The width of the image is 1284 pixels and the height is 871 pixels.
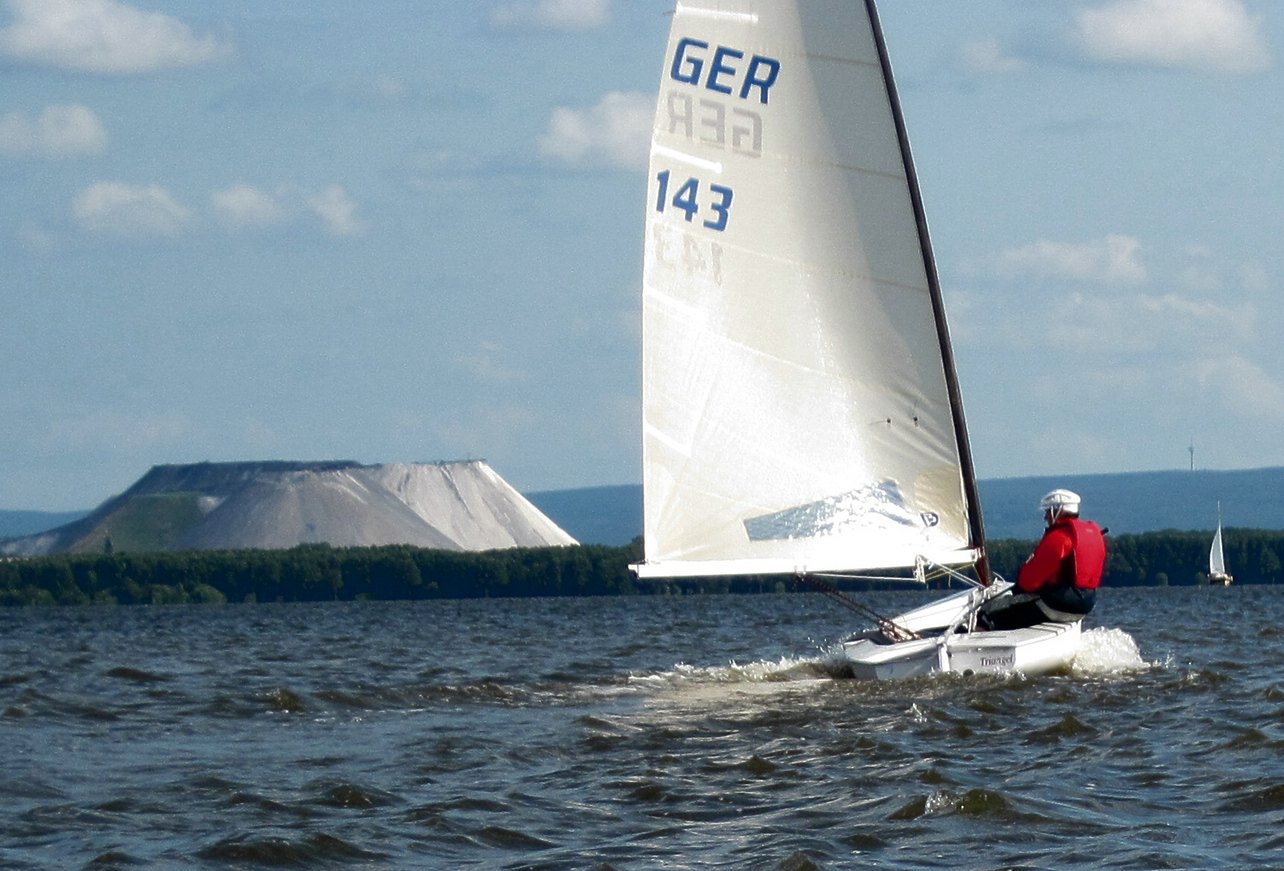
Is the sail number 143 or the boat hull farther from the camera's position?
the sail number 143

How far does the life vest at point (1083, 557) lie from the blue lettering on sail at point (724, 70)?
4.69 m

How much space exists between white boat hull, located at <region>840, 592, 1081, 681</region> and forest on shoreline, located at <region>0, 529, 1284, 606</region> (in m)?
84.0

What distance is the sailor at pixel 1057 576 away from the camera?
700 inches

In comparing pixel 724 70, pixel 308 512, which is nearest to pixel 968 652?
pixel 724 70

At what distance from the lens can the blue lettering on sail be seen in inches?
726

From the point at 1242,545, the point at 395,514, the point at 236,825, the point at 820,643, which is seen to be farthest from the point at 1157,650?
the point at 395,514

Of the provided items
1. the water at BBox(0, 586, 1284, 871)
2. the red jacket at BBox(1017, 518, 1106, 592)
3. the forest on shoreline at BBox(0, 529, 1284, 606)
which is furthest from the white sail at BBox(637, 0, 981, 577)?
the forest on shoreline at BBox(0, 529, 1284, 606)

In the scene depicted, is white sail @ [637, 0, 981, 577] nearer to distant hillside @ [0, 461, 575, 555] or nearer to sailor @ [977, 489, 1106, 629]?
sailor @ [977, 489, 1106, 629]

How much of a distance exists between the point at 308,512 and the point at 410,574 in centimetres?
5143

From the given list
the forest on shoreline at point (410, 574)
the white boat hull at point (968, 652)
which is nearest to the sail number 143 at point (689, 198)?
the white boat hull at point (968, 652)

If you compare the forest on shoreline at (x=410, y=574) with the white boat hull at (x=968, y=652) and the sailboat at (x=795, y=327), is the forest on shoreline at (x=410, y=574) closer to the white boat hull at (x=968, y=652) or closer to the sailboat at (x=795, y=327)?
the sailboat at (x=795, y=327)

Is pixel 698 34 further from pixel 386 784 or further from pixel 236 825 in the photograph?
pixel 236 825

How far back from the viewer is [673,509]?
18969 millimetres

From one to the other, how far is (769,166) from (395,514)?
14888 centimetres
